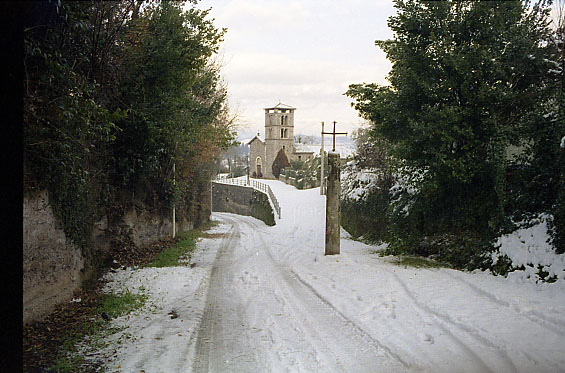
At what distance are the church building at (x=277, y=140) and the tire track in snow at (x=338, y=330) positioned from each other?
53.2 m

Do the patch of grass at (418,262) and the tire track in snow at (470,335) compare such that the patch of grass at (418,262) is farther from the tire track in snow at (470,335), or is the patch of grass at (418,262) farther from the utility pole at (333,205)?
the tire track in snow at (470,335)

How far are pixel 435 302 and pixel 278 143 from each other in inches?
2211

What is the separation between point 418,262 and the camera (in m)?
11.8

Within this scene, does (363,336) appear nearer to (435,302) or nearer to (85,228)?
(435,302)

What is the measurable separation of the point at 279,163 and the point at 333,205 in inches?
1869

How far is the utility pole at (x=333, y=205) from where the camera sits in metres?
13.1

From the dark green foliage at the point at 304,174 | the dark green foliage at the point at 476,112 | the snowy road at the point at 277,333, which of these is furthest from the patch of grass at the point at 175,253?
the dark green foliage at the point at 304,174

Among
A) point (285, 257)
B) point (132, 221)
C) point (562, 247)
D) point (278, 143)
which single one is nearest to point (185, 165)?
point (132, 221)

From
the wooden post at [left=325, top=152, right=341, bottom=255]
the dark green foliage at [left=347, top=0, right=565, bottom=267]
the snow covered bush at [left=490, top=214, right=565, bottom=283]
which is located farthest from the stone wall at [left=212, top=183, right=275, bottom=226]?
the snow covered bush at [left=490, top=214, right=565, bottom=283]

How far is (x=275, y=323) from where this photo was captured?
717 centimetres

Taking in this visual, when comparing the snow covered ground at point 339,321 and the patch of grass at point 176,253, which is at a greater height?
the snow covered ground at point 339,321

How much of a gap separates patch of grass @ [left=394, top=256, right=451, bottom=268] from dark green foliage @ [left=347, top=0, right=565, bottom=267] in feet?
1.02

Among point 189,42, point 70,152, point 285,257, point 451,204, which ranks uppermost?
point 189,42

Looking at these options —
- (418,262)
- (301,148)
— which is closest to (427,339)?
(418,262)
